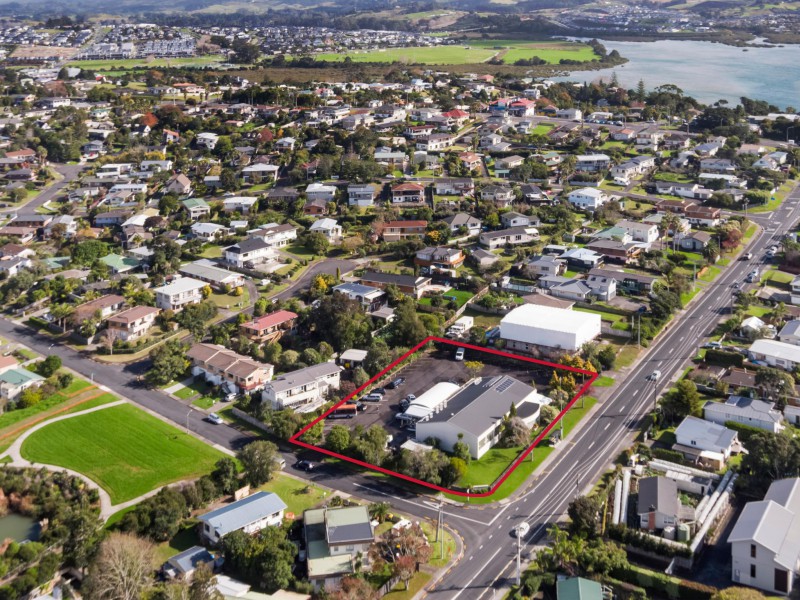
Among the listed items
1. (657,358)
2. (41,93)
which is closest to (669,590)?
(657,358)

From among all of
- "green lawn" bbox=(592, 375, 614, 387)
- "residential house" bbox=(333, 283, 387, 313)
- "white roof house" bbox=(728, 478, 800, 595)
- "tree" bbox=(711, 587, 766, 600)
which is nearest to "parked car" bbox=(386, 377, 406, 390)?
"residential house" bbox=(333, 283, 387, 313)

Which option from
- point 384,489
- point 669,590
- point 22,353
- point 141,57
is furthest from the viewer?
point 141,57

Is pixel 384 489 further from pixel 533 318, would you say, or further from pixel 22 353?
pixel 22 353

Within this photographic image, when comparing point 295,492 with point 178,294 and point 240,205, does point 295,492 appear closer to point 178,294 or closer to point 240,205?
point 178,294

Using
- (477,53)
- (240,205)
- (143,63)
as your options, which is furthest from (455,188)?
(477,53)

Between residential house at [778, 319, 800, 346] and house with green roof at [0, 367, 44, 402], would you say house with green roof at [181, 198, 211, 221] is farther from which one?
residential house at [778, 319, 800, 346]

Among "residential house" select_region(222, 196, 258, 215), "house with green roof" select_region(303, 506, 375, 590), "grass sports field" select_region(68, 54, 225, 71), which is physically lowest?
"house with green roof" select_region(303, 506, 375, 590)
